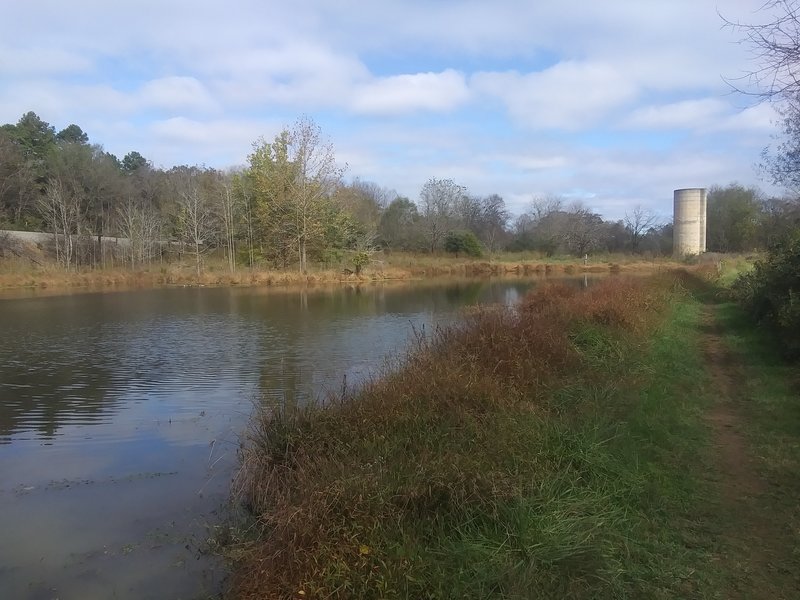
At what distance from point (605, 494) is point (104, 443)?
7535mm

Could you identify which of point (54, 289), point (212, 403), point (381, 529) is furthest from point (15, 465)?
point (54, 289)

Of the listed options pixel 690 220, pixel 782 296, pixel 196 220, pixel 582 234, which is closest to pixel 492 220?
pixel 582 234

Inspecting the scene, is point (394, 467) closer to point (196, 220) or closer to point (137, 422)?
point (137, 422)

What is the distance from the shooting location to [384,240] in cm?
6844

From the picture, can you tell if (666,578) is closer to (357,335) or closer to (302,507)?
(302,507)

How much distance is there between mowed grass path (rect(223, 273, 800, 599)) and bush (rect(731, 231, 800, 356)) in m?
2.02

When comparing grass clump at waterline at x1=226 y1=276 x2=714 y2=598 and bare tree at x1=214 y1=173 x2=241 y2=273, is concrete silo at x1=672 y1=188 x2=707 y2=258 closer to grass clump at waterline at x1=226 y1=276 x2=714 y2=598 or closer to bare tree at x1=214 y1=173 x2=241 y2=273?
bare tree at x1=214 y1=173 x2=241 y2=273

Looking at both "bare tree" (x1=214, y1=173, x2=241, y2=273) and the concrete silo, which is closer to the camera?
"bare tree" (x1=214, y1=173, x2=241, y2=273)

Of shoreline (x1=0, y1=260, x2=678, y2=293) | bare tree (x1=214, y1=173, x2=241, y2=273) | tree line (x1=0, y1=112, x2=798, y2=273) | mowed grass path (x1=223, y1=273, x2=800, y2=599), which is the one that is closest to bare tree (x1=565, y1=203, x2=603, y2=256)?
tree line (x1=0, y1=112, x2=798, y2=273)

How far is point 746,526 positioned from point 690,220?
63334mm

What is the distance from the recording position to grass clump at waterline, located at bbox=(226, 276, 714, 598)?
4434 millimetres

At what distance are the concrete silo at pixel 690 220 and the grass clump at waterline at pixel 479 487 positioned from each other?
5816 cm

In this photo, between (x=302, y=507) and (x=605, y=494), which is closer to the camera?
(x=302, y=507)

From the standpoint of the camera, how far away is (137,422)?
10.8 meters
